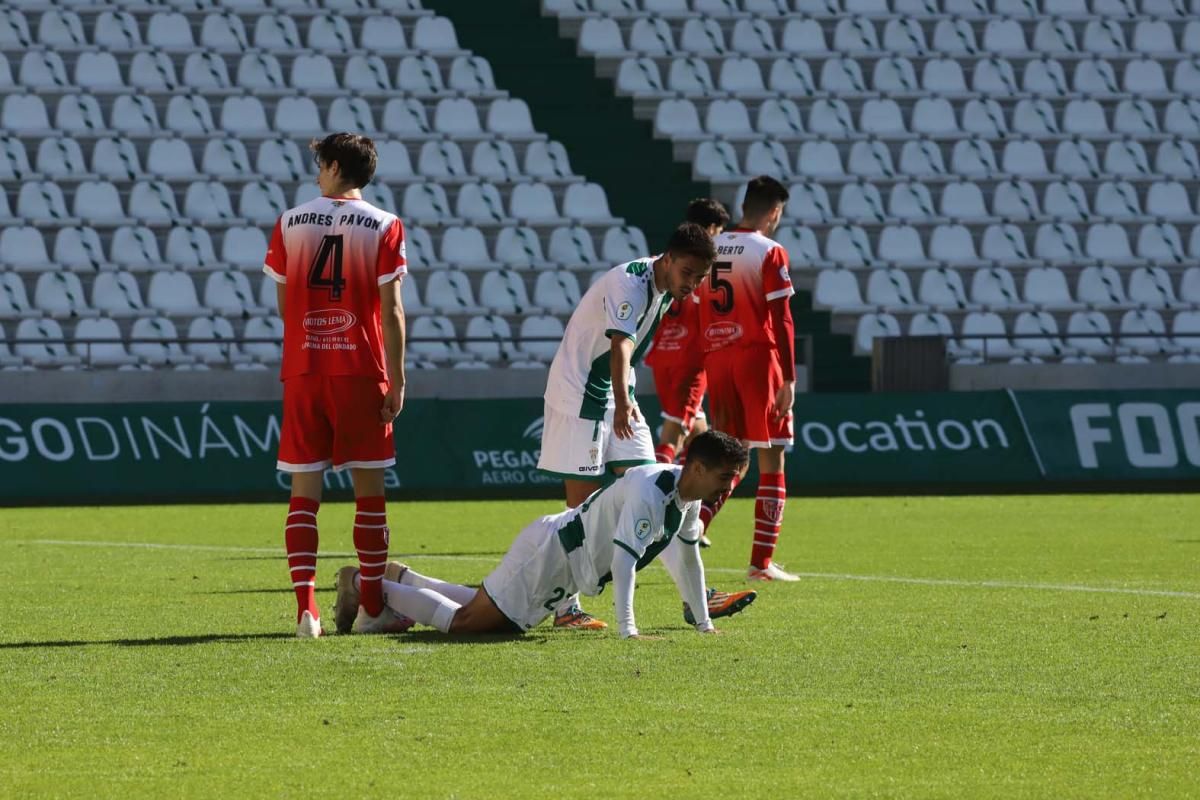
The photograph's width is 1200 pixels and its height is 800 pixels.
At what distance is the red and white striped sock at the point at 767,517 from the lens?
1063cm

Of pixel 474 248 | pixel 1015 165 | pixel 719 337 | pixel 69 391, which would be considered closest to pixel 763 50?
pixel 1015 165

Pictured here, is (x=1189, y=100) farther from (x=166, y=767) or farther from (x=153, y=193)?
(x=166, y=767)

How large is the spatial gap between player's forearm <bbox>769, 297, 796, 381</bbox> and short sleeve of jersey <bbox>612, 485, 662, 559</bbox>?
355 centimetres

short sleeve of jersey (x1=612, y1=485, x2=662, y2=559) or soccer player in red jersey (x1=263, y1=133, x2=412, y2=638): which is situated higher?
soccer player in red jersey (x1=263, y1=133, x2=412, y2=638)

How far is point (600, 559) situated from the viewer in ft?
24.6

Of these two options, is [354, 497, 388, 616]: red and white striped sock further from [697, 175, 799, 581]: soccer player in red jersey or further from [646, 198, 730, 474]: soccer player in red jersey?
[646, 198, 730, 474]: soccer player in red jersey

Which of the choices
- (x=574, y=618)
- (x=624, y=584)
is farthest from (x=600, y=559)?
(x=574, y=618)

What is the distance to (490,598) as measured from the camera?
25.5 ft

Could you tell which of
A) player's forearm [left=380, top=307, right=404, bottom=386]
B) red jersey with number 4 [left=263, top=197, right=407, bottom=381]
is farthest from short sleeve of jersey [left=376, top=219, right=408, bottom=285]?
player's forearm [left=380, top=307, right=404, bottom=386]

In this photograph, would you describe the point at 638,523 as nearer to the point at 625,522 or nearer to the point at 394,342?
the point at 625,522

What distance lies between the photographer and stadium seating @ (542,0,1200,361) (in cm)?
2391

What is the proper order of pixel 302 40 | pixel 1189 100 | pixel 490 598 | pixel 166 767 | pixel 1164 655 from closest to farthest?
pixel 166 767 < pixel 1164 655 < pixel 490 598 < pixel 302 40 < pixel 1189 100

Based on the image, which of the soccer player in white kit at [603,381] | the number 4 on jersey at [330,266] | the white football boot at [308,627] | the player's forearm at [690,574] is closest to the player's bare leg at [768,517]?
the soccer player in white kit at [603,381]

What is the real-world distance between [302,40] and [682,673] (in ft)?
65.4
